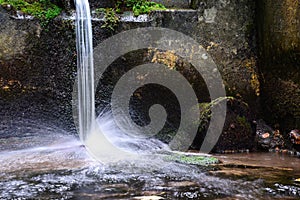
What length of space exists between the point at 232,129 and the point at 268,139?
803mm

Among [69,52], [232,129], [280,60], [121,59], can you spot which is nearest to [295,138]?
[232,129]

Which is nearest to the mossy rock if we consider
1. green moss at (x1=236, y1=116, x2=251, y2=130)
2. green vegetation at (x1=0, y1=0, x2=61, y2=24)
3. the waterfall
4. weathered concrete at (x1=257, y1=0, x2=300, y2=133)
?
green moss at (x1=236, y1=116, x2=251, y2=130)

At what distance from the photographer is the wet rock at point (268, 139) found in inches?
211

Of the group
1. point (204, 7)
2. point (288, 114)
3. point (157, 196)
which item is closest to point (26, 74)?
point (204, 7)

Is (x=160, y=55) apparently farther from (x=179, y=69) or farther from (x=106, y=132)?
(x=106, y=132)

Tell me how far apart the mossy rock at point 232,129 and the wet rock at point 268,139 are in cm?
28

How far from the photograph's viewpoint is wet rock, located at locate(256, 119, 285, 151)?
5359 millimetres

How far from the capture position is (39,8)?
5.78m

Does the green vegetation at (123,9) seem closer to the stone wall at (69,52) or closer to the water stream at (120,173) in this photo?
the stone wall at (69,52)

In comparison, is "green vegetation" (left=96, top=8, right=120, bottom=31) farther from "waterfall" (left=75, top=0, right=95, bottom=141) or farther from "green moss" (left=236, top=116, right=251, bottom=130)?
"green moss" (left=236, top=116, right=251, bottom=130)

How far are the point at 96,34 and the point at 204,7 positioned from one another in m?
1.92

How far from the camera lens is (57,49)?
18.9 ft

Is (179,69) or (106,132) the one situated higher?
(179,69)

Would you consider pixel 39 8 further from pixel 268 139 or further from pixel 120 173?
pixel 268 139
